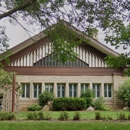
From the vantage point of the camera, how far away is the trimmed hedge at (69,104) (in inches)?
876

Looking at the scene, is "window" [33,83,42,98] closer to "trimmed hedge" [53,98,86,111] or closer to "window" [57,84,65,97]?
"window" [57,84,65,97]

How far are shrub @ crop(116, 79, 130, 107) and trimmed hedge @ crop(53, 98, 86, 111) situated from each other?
3.49 m

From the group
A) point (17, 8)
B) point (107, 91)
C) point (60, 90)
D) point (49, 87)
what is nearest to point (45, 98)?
point (49, 87)

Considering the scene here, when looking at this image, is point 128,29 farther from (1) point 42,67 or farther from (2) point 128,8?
(1) point 42,67

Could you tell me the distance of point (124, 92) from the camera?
2391 centimetres

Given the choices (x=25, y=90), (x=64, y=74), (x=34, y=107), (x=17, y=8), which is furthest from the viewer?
(x=64, y=74)

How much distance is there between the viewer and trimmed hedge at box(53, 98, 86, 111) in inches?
876

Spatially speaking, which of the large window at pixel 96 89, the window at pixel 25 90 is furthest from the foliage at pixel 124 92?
the window at pixel 25 90

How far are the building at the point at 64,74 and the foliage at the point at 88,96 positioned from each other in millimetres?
579

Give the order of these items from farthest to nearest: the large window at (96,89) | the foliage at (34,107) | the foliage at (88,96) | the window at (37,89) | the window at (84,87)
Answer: the large window at (96,89)
the window at (84,87)
the window at (37,89)
the foliage at (88,96)
the foliage at (34,107)

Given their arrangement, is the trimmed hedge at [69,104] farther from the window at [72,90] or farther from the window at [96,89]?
the window at [96,89]
